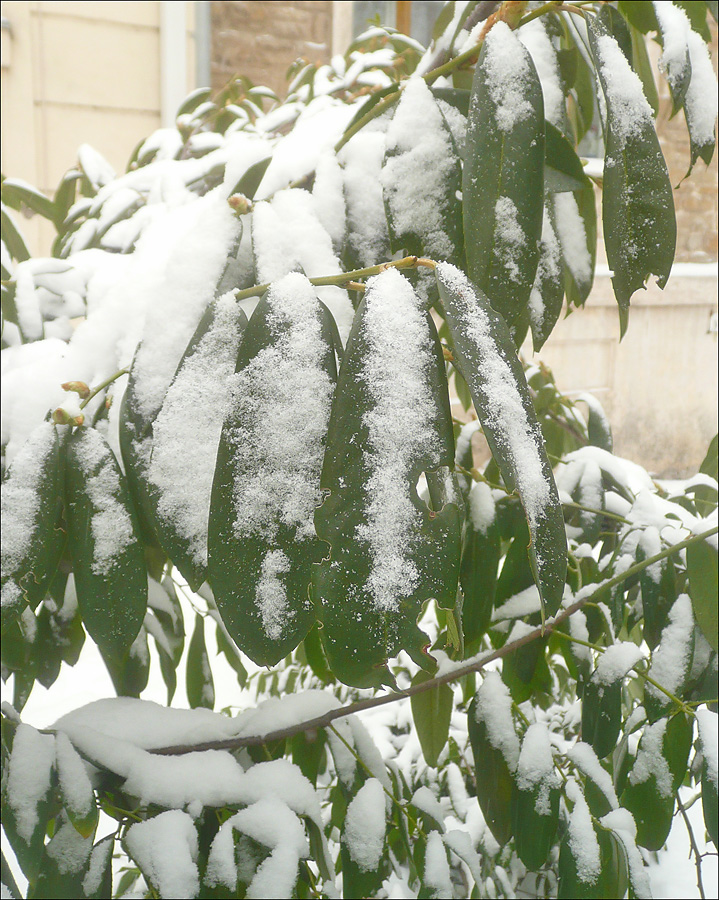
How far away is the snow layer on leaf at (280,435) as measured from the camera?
1.21 ft

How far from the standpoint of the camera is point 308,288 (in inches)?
16.1

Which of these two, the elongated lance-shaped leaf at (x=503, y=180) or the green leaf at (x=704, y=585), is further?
the green leaf at (x=704, y=585)

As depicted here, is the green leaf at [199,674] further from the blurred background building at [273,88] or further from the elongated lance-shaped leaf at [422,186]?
the blurred background building at [273,88]

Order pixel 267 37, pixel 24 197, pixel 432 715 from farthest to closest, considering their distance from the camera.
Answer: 1. pixel 267 37
2. pixel 24 197
3. pixel 432 715

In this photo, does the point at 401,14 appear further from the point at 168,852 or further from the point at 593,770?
the point at 168,852

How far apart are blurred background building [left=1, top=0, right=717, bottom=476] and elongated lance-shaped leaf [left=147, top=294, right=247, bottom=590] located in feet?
9.34

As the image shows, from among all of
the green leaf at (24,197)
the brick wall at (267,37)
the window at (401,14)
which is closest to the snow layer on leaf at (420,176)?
the green leaf at (24,197)

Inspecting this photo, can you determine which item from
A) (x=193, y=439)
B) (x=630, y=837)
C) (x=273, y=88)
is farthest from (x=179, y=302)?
(x=273, y=88)

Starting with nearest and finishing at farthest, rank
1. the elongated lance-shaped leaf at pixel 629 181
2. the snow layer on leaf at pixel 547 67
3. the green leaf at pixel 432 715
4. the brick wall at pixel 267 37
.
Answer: the elongated lance-shaped leaf at pixel 629 181, the snow layer on leaf at pixel 547 67, the green leaf at pixel 432 715, the brick wall at pixel 267 37

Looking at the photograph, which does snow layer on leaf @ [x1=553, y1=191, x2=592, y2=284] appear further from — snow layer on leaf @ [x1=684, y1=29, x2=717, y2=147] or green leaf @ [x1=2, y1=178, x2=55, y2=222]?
green leaf @ [x1=2, y1=178, x2=55, y2=222]

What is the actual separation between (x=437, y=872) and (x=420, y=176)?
0.55 m

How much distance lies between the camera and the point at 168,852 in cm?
50

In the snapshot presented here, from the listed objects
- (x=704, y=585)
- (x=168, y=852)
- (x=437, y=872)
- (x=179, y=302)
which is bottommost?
(x=437, y=872)

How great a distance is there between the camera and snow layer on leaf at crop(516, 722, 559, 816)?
0.65m
